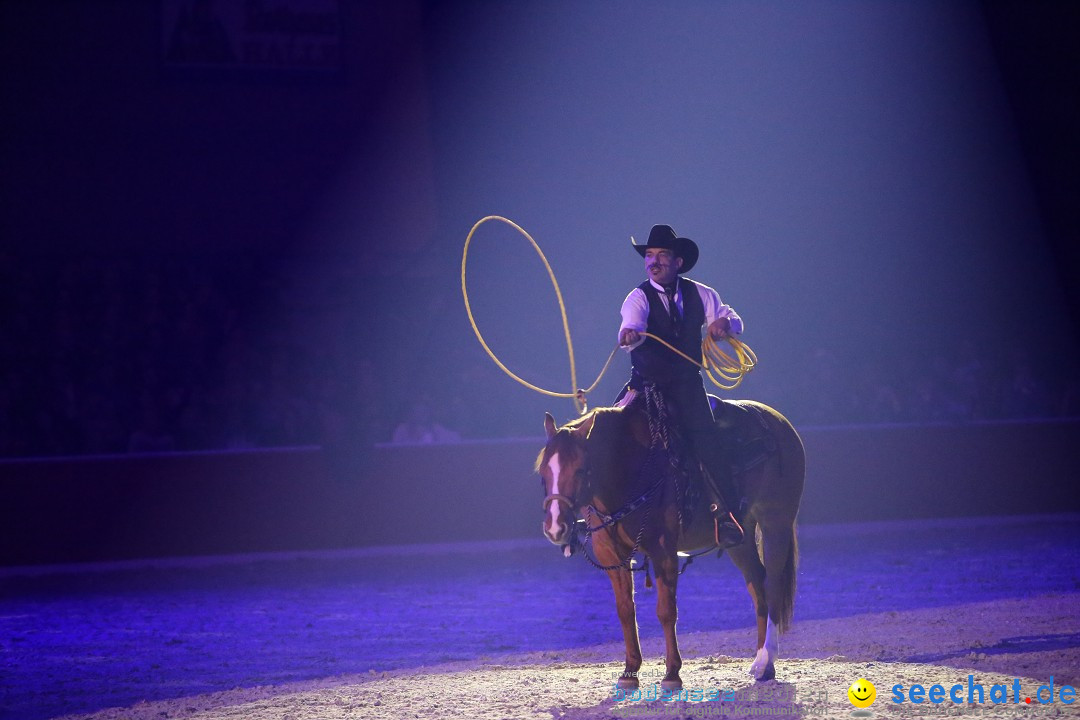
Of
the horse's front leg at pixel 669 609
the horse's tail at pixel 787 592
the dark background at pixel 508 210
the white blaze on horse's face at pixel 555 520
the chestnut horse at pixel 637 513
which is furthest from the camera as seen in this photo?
the dark background at pixel 508 210

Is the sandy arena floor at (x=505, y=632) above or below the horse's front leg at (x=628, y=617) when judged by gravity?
below

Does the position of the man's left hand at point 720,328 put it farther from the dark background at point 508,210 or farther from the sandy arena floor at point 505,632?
the dark background at point 508,210

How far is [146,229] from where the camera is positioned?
1309 centimetres

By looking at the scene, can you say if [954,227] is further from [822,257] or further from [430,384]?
[430,384]

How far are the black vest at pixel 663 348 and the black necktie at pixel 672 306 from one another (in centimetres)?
2

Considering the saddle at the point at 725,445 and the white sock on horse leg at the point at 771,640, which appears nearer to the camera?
the saddle at the point at 725,445

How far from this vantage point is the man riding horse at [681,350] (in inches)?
218

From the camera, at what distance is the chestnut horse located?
5.16 metres

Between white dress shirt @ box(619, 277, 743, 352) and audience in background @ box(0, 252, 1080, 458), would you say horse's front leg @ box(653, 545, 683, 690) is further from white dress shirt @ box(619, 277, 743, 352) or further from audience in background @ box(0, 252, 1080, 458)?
audience in background @ box(0, 252, 1080, 458)

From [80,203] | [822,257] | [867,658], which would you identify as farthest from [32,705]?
[822,257]

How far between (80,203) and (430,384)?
436 centimetres

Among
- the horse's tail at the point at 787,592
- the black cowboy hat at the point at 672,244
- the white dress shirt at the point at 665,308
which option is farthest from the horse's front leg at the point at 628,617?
the black cowboy hat at the point at 672,244

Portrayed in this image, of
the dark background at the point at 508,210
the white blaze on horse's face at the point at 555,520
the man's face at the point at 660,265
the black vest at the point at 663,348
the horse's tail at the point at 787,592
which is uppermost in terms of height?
the dark background at the point at 508,210

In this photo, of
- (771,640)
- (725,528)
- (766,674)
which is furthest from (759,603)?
(725,528)
